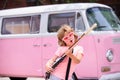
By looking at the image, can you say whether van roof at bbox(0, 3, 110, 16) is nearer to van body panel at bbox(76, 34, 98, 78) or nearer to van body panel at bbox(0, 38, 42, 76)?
van body panel at bbox(0, 38, 42, 76)

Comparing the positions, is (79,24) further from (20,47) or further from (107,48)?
(20,47)

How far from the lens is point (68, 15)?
962cm

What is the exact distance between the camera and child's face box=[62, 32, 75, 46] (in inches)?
229

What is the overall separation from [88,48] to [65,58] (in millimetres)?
3389

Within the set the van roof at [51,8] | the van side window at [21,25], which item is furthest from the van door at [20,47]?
the van roof at [51,8]

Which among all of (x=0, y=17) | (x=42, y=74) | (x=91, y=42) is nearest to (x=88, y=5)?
(x=91, y=42)

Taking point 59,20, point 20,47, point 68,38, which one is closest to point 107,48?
point 59,20

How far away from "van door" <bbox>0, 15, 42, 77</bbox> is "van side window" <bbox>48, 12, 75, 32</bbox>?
364 millimetres

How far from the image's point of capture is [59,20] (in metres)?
9.81

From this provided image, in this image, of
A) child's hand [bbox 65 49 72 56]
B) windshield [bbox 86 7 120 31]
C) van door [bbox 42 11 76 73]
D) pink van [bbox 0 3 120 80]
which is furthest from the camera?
van door [bbox 42 11 76 73]

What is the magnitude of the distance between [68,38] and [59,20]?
3997 millimetres

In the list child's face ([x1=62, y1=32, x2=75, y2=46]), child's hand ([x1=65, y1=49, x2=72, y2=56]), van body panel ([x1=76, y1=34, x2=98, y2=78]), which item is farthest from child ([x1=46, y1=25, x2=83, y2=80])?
van body panel ([x1=76, y1=34, x2=98, y2=78])

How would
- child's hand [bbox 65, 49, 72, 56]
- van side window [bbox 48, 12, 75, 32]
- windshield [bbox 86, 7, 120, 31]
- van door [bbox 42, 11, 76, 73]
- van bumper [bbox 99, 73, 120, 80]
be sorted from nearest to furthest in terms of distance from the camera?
child's hand [bbox 65, 49, 72, 56]
van bumper [bbox 99, 73, 120, 80]
windshield [bbox 86, 7, 120, 31]
van side window [bbox 48, 12, 75, 32]
van door [bbox 42, 11, 76, 73]

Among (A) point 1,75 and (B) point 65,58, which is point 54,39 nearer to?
(A) point 1,75
